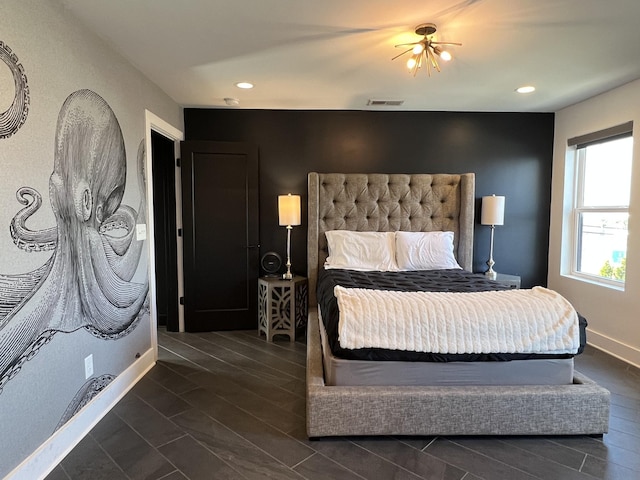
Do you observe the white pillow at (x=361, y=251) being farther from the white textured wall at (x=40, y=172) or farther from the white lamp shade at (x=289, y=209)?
the white textured wall at (x=40, y=172)

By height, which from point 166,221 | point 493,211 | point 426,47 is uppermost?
point 426,47

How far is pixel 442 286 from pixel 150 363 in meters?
2.47

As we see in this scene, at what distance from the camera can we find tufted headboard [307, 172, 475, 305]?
13.4ft

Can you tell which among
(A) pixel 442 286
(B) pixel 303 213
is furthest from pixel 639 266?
(B) pixel 303 213

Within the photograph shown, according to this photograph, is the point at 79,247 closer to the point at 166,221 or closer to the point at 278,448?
the point at 278,448

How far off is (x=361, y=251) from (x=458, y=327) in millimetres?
1879

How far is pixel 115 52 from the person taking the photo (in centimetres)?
256

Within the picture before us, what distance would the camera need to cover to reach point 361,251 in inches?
152

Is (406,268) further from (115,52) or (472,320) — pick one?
(115,52)

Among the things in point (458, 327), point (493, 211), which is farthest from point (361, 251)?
point (458, 327)

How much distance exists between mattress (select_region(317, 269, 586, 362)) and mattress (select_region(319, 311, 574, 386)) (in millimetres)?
34

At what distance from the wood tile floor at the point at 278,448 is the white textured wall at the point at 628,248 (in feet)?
2.62

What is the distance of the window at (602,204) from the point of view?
11.3 ft

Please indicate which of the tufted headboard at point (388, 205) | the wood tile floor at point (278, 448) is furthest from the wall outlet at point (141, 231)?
A: the tufted headboard at point (388, 205)
